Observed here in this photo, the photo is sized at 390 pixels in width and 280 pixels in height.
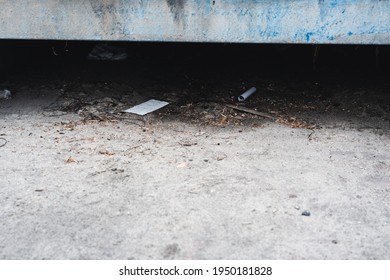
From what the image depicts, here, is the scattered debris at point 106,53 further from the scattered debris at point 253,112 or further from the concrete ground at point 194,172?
the scattered debris at point 253,112

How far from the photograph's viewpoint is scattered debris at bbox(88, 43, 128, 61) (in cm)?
514

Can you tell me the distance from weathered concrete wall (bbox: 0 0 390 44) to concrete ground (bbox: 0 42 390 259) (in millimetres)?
711

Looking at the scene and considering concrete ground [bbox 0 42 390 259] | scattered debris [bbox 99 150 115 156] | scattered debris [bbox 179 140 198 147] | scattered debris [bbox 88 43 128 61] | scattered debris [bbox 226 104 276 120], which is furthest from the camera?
scattered debris [bbox 88 43 128 61]

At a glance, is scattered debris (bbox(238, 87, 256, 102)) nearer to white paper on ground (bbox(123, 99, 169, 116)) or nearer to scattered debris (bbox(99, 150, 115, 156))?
white paper on ground (bbox(123, 99, 169, 116))

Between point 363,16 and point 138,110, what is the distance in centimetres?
207

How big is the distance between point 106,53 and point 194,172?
114 inches

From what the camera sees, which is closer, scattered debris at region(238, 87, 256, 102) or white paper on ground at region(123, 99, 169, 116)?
white paper on ground at region(123, 99, 169, 116)

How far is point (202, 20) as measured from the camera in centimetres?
349

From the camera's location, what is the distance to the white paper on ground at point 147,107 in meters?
3.87

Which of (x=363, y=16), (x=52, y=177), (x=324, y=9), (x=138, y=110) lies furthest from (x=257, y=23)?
(x=52, y=177)

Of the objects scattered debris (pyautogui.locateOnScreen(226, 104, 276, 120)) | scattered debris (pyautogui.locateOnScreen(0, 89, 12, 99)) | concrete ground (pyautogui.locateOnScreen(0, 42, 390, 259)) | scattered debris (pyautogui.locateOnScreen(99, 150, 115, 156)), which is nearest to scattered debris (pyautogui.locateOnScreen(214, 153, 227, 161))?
concrete ground (pyautogui.locateOnScreen(0, 42, 390, 259))

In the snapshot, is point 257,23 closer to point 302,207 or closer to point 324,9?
point 324,9

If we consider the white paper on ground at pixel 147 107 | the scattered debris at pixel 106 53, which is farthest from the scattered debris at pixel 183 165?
the scattered debris at pixel 106 53
